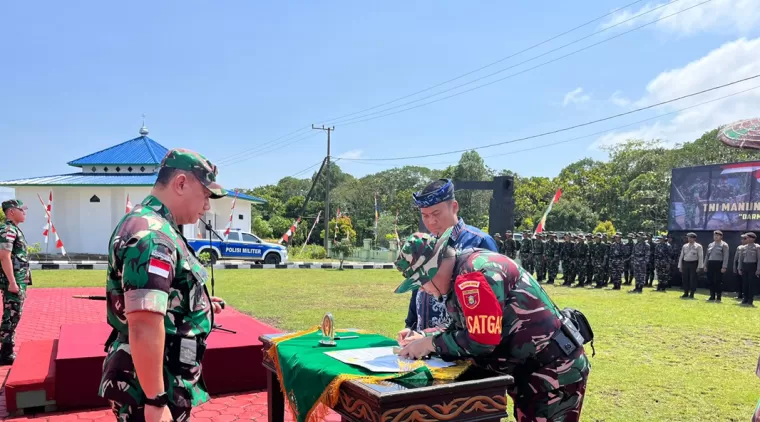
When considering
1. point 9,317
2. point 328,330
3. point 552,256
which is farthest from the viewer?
point 552,256

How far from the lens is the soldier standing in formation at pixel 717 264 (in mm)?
12323

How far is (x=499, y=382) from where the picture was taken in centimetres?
191

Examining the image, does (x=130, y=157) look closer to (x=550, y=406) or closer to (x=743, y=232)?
(x=743, y=232)

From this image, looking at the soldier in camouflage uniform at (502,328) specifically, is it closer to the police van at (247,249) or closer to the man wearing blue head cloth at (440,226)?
the man wearing blue head cloth at (440,226)

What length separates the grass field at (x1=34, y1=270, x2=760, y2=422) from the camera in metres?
4.43

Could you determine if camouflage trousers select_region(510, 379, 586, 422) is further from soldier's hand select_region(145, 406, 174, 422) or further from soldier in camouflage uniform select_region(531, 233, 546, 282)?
soldier in camouflage uniform select_region(531, 233, 546, 282)

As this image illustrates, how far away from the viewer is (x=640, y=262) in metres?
14.0

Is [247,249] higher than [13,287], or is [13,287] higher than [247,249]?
[13,287]

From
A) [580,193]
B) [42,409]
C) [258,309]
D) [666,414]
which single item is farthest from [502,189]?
[580,193]

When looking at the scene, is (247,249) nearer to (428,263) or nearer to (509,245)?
(509,245)

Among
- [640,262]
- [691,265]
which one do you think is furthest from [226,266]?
[691,265]

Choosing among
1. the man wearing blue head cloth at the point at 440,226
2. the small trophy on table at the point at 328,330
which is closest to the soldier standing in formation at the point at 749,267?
the man wearing blue head cloth at the point at 440,226

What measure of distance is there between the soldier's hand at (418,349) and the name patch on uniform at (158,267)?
1.03 m

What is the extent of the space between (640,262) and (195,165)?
47.0ft
